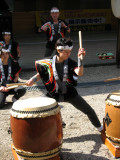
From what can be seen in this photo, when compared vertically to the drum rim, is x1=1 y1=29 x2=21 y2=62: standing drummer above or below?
above

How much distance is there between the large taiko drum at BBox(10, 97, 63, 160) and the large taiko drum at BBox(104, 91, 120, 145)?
710 mm

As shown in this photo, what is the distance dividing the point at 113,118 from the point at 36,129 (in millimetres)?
984

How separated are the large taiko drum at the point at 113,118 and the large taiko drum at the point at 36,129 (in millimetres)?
710

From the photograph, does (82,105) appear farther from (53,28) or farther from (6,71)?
(53,28)

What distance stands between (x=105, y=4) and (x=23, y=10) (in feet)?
13.3

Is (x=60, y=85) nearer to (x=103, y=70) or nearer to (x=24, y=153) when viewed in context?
(x=24, y=153)

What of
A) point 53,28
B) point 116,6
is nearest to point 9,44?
point 53,28

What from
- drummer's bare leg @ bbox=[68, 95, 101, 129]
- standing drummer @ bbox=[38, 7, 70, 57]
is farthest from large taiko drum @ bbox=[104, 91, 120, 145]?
standing drummer @ bbox=[38, 7, 70, 57]

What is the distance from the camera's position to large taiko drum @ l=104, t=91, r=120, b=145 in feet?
10.4

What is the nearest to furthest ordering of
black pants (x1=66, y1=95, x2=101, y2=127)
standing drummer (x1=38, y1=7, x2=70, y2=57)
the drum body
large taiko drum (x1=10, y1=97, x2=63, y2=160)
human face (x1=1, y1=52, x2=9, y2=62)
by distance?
large taiko drum (x1=10, y1=97, x2=63, y2=160), black pants (x1=66, y1=95, x2=101, y2=127), human face (x1=1, y1=52, x2=9, y2=62), standing drummer (x1=38, y1=7, x2=70, y2=57), the drum body

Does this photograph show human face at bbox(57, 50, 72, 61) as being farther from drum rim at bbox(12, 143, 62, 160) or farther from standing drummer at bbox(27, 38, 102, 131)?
drum rim at bbox(12, 143, 62, 160)

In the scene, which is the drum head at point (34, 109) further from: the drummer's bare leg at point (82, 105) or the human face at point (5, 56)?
the human face at point (5, 56)

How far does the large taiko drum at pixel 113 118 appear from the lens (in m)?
3.18

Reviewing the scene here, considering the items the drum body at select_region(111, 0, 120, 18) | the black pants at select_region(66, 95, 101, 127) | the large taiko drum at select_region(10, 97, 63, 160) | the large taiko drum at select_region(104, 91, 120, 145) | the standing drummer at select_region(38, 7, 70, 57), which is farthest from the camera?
the drum body at select_region(111, 0, 120, 18)
